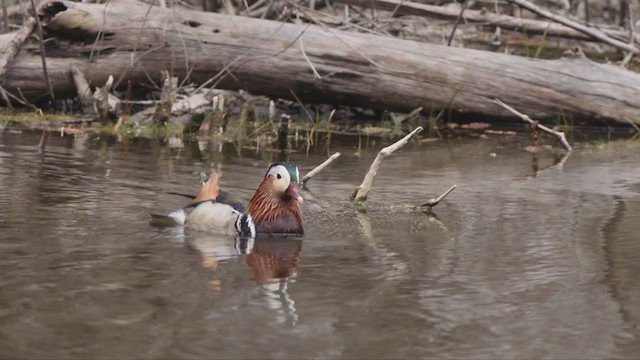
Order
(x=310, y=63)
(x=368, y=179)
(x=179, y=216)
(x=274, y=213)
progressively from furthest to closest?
(x=310, y=63)
(x=368, y=179)
(x=179, y=216)
(x=274, y=213)

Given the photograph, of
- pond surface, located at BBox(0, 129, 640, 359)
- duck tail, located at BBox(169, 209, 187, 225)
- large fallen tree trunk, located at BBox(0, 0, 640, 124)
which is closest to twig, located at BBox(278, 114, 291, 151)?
pond surface, located at BBox(0, 129, 640, 359)

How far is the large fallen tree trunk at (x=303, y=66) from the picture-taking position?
12.8 meters

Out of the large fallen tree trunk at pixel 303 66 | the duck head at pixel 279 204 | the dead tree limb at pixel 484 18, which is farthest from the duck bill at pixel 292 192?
the dead tree limb at pixel 484 18

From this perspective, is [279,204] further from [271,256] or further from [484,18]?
[484,18]

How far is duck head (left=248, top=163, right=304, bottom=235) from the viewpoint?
279 inches

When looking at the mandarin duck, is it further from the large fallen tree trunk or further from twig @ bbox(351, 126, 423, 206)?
the large fallen tree trunk

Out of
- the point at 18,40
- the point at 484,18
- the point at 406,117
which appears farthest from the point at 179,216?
the point at 484,18

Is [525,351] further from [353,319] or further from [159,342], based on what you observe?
[159,342]

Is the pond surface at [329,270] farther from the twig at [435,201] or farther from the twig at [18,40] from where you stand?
the twig at [18,40]

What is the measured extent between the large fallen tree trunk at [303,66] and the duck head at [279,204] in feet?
17.6

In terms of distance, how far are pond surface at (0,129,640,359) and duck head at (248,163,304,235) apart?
0.18 m

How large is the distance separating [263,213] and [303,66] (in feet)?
19.3

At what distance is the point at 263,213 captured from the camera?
7.17 meters

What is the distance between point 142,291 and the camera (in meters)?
5.58
